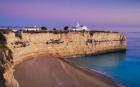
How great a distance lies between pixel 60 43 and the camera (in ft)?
139

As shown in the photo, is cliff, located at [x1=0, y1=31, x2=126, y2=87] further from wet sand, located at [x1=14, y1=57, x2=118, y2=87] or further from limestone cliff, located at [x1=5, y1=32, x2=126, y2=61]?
wet sand, located at [x1=14, y1=57, x2=118, y2=87]

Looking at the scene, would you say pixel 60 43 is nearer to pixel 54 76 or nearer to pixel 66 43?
pixel 66 43

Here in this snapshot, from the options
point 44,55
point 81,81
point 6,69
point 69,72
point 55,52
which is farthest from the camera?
point 55,52

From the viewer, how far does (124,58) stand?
4578 centimetres

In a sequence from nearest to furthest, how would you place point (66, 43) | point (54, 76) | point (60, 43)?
point (54, 76), point (60, 43), point (66, 43)

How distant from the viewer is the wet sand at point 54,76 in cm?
2445

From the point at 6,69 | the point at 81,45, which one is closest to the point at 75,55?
Result: the point at 81,45

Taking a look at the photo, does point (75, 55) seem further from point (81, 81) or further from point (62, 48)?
point (81, 81)

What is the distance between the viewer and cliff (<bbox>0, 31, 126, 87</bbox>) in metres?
30.4

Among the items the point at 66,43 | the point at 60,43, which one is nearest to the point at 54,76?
the point at 60,43

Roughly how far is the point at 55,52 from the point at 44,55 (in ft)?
14.3

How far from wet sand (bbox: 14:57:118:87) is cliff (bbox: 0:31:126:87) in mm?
1312

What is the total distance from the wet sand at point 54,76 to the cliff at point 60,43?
1312mm

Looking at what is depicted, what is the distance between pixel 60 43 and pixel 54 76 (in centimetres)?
1573
